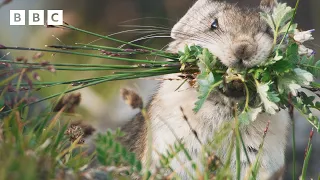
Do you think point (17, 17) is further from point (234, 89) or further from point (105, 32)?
point (234, 89)

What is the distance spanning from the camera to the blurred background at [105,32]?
9.28 metres

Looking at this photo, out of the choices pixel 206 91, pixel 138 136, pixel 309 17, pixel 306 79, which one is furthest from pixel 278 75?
pixel 309 17

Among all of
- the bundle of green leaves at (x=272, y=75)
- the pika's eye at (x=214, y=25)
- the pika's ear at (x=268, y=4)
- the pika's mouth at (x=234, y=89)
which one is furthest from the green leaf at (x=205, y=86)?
the pika's ear at (x=268, y=4)

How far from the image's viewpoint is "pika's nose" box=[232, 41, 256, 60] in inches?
167

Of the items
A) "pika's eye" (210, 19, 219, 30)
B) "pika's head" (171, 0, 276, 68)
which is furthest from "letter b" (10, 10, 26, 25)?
"pika's eye" (210, 19, 219, 30)

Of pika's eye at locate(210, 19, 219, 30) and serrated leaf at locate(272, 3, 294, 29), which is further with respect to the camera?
pika's eye at locate(210, 19, 219, 30)

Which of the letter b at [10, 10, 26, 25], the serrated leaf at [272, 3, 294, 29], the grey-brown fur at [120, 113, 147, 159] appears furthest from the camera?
the letter b at [10, 10, 26, 25]

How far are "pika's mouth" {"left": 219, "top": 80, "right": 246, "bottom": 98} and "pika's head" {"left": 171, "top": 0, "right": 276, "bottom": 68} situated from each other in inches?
5.3

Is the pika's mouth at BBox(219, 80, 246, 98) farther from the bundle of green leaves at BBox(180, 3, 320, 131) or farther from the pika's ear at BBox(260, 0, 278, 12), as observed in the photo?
the pika's ear at BBox(260, 0, 278, 12)

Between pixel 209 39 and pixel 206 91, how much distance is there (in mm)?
819

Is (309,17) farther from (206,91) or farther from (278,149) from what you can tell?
(206,91)

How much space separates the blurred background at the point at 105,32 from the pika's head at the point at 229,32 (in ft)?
10.2

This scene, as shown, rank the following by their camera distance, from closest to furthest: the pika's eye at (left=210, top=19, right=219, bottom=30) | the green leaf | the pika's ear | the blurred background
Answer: the green leaf < the pika's eye at (left=210, top=19, right=219, bottom=30) < the pika's ear < the blurred background

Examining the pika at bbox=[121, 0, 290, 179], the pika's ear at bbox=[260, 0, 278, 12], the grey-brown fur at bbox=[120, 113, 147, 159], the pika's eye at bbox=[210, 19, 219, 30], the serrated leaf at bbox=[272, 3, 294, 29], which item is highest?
the pika's ear at bbox=[260, 0, 278, 12]
